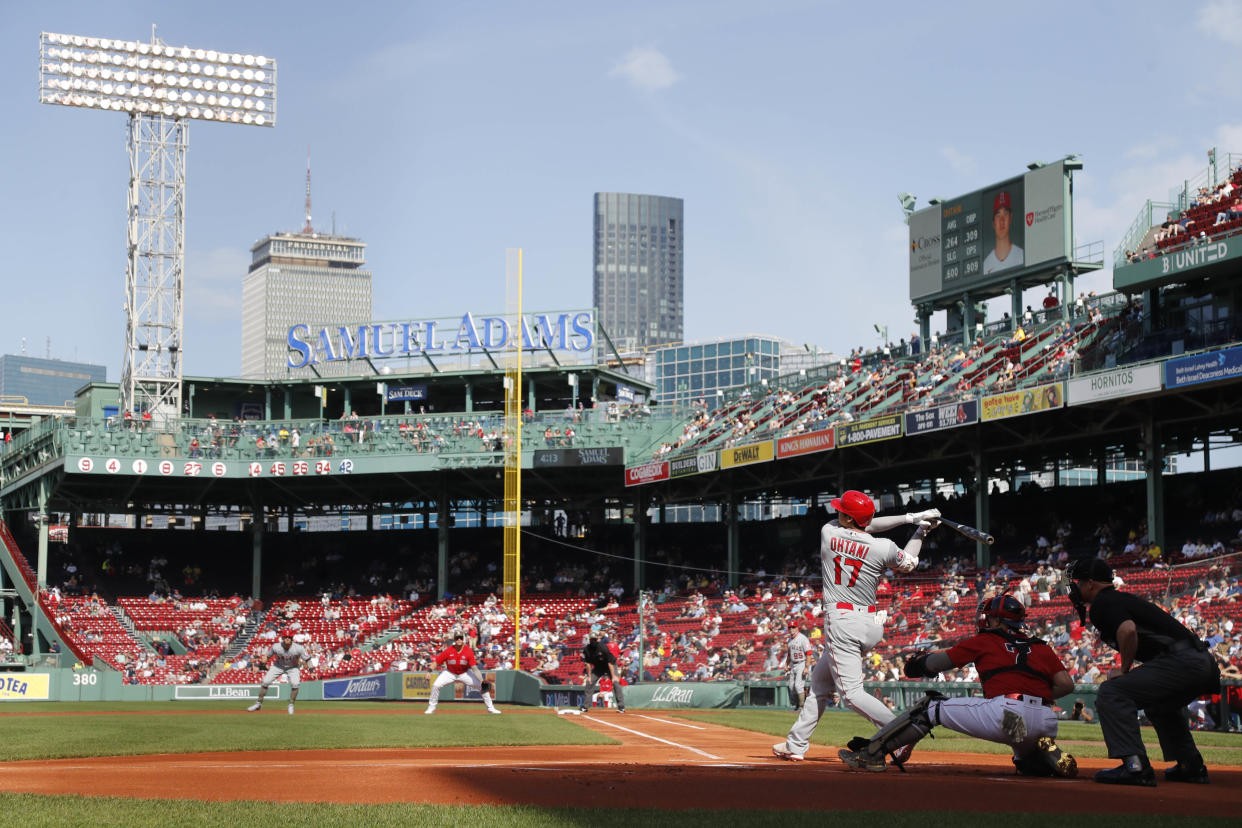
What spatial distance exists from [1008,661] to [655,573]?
1672 inches

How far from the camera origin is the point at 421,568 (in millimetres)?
57844

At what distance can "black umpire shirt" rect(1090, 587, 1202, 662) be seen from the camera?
379 inches

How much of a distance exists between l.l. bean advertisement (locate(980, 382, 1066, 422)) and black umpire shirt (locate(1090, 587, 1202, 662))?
78.5 ft

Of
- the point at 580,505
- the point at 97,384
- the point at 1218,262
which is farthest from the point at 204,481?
the point at 1218,262

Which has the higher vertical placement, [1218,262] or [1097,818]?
[1218,262]

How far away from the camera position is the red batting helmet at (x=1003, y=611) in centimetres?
1012

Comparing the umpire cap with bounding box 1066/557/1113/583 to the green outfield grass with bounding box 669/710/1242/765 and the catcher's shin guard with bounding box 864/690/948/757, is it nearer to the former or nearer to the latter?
the catcher's shin guard with bounding box 864/690/948/757

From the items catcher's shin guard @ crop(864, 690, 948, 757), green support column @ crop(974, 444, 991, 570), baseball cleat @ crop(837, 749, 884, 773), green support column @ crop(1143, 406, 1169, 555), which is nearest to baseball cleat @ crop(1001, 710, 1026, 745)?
catcher's shin guard @ crop(864, 690, 948, 757)

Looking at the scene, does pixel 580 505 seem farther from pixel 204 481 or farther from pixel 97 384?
pixel 97 384

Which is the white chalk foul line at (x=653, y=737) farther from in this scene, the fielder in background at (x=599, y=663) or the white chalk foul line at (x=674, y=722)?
the fielder in background at (x=599, y=663)

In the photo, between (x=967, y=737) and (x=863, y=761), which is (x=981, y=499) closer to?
(x=967, y=737)

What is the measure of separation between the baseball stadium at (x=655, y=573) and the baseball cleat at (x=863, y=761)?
0.04 m

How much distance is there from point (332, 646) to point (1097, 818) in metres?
45.3

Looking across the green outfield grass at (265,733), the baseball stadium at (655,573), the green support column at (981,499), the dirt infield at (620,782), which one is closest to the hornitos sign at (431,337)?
the baseball stadium at (655,573)
